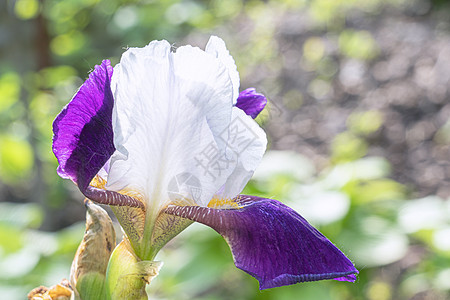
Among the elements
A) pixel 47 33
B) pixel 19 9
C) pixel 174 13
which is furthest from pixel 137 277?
pixel 174 13

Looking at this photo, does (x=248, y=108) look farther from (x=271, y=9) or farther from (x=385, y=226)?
(x=271, y=9)

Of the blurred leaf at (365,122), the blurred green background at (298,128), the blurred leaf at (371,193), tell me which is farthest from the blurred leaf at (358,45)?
the blurred leaf at (371,193)

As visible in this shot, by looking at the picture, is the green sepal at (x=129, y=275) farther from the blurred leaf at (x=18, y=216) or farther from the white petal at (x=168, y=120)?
Answer: the blurred leaf at (x=18, y=216)

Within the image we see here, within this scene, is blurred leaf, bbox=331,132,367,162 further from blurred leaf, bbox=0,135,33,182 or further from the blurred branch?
the blurred branch

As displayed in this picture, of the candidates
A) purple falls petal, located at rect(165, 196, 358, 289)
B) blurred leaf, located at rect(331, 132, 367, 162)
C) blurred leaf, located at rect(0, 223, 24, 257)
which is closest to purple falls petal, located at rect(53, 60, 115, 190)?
purple falls petal, located at rect(165, 196, 358, 289)

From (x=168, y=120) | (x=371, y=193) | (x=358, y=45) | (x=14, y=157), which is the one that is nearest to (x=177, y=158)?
(x=168, y=120)

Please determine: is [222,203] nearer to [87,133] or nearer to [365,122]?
[87,133]
